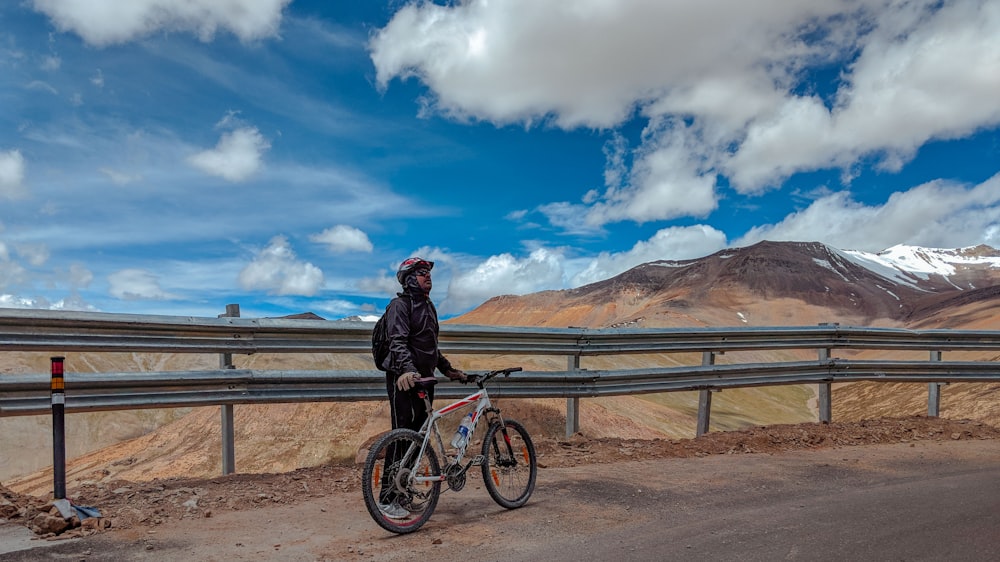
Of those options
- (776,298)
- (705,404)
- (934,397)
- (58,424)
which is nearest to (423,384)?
(58,424)

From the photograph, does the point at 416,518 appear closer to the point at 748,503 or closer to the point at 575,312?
the point at 748,503

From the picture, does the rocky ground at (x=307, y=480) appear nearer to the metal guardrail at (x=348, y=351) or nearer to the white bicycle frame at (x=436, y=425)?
the metal guardrail at (x=348, y=351)

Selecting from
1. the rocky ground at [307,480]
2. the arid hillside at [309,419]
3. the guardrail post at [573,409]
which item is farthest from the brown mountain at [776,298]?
the guardrail post at [573,409]

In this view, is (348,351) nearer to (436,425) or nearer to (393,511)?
(436,425)

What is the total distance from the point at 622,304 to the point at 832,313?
47898mm

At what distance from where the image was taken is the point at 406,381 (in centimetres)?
567

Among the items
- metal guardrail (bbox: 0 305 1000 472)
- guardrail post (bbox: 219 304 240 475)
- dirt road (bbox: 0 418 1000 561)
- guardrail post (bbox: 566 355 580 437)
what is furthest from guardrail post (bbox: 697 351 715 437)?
guardrail post (bbox: 219 304 240 475)

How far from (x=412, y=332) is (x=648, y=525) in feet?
7.55

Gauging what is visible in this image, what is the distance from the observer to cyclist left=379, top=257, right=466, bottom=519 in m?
5.98

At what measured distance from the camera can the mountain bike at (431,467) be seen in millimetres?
5551

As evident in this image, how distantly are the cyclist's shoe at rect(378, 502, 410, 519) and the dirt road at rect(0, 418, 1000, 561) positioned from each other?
0.15 m

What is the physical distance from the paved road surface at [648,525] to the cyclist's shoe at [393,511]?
0.46ft

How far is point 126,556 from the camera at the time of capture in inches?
199

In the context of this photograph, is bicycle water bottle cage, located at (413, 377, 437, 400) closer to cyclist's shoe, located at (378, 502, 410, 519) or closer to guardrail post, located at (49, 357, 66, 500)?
cyclist's shoe, located at (378, 502, 410, 519)
